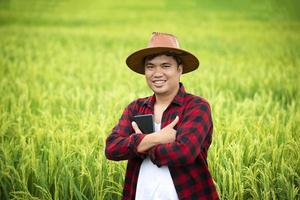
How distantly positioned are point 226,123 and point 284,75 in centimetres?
306

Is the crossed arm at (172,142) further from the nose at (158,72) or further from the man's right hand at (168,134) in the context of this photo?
the nose at (158,72)

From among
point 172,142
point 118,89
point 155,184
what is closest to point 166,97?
point 172,142

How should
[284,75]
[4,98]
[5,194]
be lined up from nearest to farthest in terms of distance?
[5,194], [4,98], [284,75]

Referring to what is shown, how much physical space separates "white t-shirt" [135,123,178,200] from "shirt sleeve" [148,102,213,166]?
8cm

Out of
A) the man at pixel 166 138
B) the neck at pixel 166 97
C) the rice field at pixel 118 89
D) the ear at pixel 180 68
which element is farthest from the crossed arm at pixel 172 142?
the rice field at pixel 118 89

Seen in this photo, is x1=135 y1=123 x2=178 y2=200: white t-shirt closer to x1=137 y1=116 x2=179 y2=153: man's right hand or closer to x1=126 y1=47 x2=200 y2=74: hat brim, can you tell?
x1=137 y1=116 x2=179 y2=153: man's right hand

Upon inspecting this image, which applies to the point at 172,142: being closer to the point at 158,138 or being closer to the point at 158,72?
the point at 158,138

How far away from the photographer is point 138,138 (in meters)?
2.31

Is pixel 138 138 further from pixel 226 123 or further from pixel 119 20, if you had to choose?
pixel 119 20

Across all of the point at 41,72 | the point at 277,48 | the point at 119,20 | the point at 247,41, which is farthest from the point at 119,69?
the point at 119,20

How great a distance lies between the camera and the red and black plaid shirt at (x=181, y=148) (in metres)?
2.25

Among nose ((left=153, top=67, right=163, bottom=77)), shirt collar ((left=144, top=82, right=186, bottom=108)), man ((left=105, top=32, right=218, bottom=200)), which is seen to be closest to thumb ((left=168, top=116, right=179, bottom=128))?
man ((left=105, top=32, right=218, bottom=200))

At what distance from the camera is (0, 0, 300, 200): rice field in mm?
3295

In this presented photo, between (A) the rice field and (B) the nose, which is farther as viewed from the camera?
(A) the rice field
